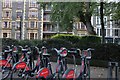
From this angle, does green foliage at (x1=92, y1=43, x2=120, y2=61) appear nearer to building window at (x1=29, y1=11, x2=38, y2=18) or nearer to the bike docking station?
the bike docking station

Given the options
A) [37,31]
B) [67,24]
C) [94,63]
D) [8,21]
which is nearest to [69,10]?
[94,63]

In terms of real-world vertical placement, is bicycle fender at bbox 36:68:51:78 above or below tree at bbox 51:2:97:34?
below

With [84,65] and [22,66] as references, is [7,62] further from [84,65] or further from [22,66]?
[84,65]

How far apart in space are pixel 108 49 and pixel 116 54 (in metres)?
0.40

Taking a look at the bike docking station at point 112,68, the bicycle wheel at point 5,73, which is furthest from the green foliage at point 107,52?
the bicycle wheel at point 5,73

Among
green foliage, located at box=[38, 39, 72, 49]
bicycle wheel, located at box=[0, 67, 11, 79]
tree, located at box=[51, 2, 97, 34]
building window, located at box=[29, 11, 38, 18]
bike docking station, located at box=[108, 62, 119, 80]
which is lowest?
bicycle wheel, located at box=[0, 67, 11, 79]

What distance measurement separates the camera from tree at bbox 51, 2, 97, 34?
11.4 m

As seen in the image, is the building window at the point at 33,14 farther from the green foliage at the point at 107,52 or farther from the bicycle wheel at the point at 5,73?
the bicycle wheel at the point at 5,73

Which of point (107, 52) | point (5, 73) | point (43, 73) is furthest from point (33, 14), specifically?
point (43, 73)

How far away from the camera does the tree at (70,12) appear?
11398 mm

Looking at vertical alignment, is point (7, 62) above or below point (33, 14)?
below

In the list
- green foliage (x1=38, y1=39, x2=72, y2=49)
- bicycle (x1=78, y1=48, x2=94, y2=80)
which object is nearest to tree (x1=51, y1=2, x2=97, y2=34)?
green foliage (x1=38, y1=39, x2=72, y2=49)

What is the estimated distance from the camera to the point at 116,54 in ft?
33.2

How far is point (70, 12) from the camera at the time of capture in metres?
11.9
